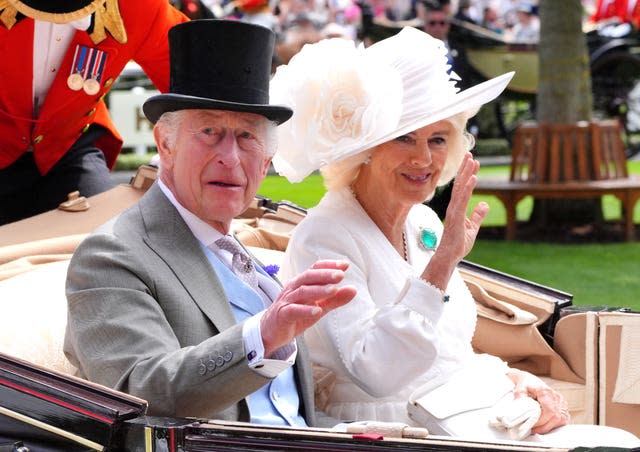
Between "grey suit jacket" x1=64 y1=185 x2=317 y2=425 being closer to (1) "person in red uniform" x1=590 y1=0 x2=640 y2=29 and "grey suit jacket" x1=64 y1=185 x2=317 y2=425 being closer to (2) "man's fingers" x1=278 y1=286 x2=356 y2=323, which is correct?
(2) "man's fingers" x1=278 y1=286 x2=356 y2=323

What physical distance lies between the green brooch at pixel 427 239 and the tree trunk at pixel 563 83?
19.5 ft

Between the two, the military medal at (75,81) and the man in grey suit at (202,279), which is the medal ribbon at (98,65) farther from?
the man in grey suit at (202,279)

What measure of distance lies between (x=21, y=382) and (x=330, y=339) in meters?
0.76

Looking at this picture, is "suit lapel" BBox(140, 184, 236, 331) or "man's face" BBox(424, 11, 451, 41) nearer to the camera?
"suit lapel" BBox(140, 184, 236, 331)

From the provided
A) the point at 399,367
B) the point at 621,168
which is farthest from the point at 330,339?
the point at 621,168

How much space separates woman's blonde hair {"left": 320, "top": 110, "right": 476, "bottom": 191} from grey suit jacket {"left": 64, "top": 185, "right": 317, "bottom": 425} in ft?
1.76

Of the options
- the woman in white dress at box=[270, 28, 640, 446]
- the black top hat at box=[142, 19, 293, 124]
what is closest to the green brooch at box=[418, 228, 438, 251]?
the woman in white dress at box=[270, 28, 640, 446]

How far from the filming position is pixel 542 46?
8844mm

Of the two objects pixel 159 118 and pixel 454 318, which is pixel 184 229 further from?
pixel 454 318

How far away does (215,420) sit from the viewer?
2094 mm

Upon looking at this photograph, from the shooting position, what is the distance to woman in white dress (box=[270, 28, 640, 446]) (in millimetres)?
2574

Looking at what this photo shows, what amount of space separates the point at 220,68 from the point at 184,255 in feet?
1.23

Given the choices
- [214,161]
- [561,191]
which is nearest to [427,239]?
[214,161]

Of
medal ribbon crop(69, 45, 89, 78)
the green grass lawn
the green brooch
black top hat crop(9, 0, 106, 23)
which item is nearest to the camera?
the green brooch
